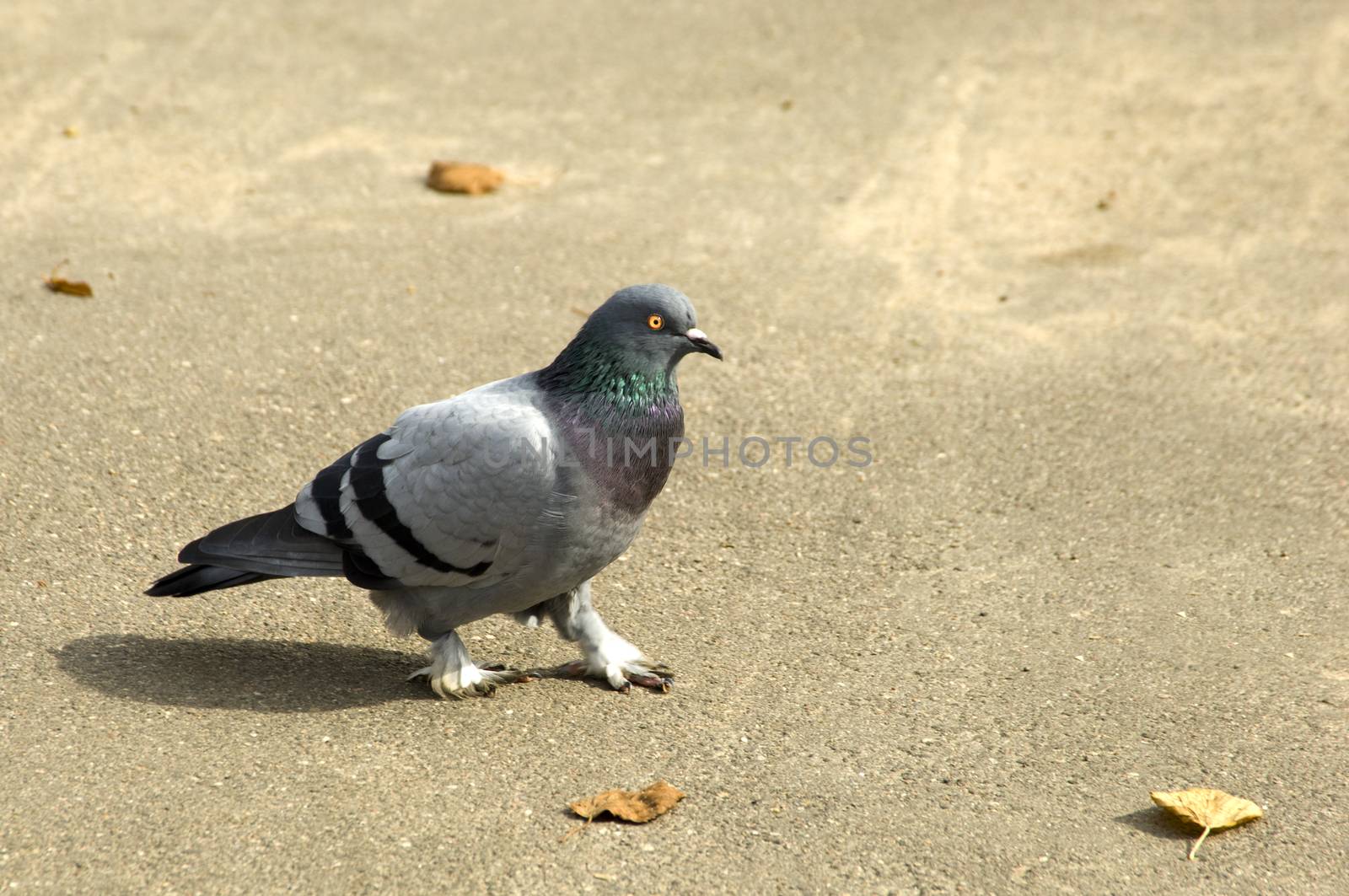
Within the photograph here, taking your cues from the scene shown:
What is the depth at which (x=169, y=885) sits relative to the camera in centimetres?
291

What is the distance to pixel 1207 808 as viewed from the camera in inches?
127

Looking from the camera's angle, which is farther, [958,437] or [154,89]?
[154,89]

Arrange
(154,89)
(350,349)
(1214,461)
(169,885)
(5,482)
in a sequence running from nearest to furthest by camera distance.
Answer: (169,885) < (5,482) < (1214,461) < (350,349) < (154,89)

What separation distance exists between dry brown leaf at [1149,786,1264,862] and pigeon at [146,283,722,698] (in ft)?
4.69

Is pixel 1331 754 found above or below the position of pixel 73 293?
above

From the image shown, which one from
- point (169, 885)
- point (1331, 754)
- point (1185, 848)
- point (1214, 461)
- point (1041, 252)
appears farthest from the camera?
point (1041, 252)

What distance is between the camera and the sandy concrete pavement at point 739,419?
10.7ft

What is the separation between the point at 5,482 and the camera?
15.6ft

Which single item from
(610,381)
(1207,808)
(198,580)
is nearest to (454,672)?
(198,580)

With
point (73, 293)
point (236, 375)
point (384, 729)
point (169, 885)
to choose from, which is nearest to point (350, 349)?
point (236, 375)

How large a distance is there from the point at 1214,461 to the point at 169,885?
4.36m

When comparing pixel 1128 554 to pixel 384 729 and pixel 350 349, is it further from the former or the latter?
pixel 350 349

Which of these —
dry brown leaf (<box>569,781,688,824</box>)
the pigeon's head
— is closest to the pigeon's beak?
the pigeon's head

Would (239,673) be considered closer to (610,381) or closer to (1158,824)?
(610,381)
